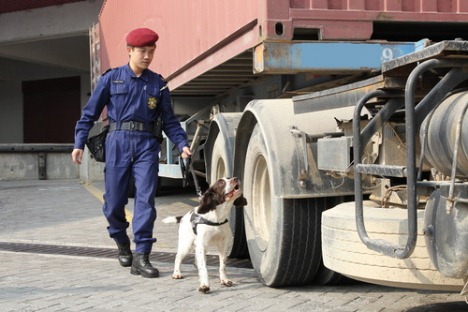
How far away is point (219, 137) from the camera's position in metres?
6.32

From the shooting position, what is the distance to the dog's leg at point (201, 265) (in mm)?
4980

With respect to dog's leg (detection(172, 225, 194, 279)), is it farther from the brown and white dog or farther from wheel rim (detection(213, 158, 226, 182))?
wheel rim (detection(213, 158, 226, 182))

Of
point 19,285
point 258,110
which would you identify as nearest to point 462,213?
point 258,110

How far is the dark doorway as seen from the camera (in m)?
34.8

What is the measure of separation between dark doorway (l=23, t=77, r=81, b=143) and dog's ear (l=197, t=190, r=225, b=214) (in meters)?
30.1

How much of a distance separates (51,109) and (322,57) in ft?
106

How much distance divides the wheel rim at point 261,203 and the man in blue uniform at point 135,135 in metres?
0.66

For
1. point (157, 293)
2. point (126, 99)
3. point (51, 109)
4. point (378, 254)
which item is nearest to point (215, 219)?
point (157, 293)

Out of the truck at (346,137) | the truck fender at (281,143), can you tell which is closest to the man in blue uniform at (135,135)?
the truck at (346,137)

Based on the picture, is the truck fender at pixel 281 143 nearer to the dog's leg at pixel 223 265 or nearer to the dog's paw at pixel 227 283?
the dog's leg at pixel 223 265

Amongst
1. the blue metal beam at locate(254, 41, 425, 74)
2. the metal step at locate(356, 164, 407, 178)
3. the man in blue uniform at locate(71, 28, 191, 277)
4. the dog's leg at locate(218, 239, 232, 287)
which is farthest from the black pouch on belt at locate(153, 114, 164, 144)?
the metal step at locate(356, 164, 407, 178)

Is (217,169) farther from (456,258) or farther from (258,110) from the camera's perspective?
(456,258)

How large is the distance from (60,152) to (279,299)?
60.9ft

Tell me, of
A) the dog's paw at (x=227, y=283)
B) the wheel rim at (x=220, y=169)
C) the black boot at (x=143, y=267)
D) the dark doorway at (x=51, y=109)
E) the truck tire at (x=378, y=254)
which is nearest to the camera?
the truck tire at (x=378, y=254)
